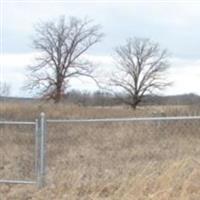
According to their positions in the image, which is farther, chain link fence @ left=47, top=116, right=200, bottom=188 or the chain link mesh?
the chain link mesh

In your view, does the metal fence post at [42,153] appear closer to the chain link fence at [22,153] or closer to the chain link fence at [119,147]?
the chain link fence at [22,153]

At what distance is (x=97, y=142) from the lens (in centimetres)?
1288

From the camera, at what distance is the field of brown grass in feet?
25.6

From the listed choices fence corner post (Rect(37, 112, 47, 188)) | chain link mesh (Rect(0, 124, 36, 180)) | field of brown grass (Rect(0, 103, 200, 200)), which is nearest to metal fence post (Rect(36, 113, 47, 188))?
fence corner post (Rect(37, 112, 47, 188))

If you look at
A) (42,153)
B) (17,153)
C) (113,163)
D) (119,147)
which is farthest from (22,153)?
(42,153)

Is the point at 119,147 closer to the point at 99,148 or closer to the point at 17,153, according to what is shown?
the point at 99,148

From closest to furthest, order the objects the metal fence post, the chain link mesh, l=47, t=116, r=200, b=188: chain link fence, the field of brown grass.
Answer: the field of brown grass < the metal fence post < l=47, t=116, r=200, b=188: chain link fence < the chain link mesh

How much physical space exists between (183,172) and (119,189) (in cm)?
107

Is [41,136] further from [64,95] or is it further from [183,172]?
[64,95]

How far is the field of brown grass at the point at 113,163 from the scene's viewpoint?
7812 mm

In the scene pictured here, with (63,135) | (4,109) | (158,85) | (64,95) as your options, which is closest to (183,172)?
(63,135)

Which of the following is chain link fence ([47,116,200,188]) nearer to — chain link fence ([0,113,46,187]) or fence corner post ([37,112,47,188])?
fence corner post ([37,112,47,188])

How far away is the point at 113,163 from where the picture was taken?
10555 millimetres

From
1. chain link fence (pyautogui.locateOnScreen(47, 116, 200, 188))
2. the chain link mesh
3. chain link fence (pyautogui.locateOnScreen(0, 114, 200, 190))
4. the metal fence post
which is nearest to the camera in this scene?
the metal fence post
